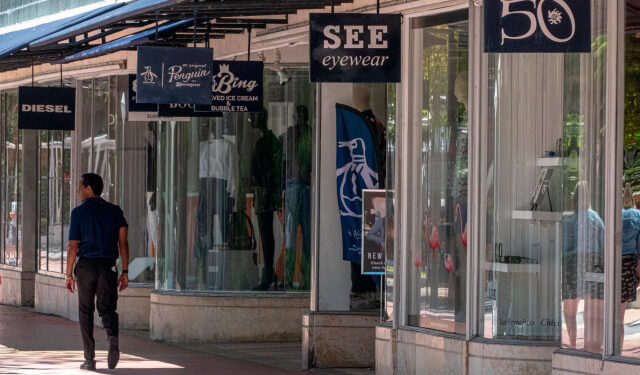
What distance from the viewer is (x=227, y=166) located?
16.4m

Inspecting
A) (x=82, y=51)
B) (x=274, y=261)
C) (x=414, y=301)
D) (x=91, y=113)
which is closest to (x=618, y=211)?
(x=414, y=301)

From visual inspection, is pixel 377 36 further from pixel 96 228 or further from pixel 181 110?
pixel 181 110

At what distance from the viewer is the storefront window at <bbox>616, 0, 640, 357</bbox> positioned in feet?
30.8

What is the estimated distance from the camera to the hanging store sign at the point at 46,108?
18250mm

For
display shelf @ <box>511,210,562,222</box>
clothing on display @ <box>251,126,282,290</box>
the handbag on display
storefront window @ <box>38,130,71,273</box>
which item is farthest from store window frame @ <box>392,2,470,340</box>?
storefront window @ <box>38,130,71,273</box>

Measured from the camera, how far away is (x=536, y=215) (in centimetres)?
1073

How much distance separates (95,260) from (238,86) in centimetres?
299

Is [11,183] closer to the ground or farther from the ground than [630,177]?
closer to the ground

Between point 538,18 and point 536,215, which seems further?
point 536,215

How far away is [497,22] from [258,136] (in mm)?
7638

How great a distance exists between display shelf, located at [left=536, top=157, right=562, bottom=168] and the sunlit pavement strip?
14.5 feet

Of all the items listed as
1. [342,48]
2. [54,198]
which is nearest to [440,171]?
[342,48]

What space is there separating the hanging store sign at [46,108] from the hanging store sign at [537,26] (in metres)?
10.3

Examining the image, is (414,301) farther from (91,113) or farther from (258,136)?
(91,113)
